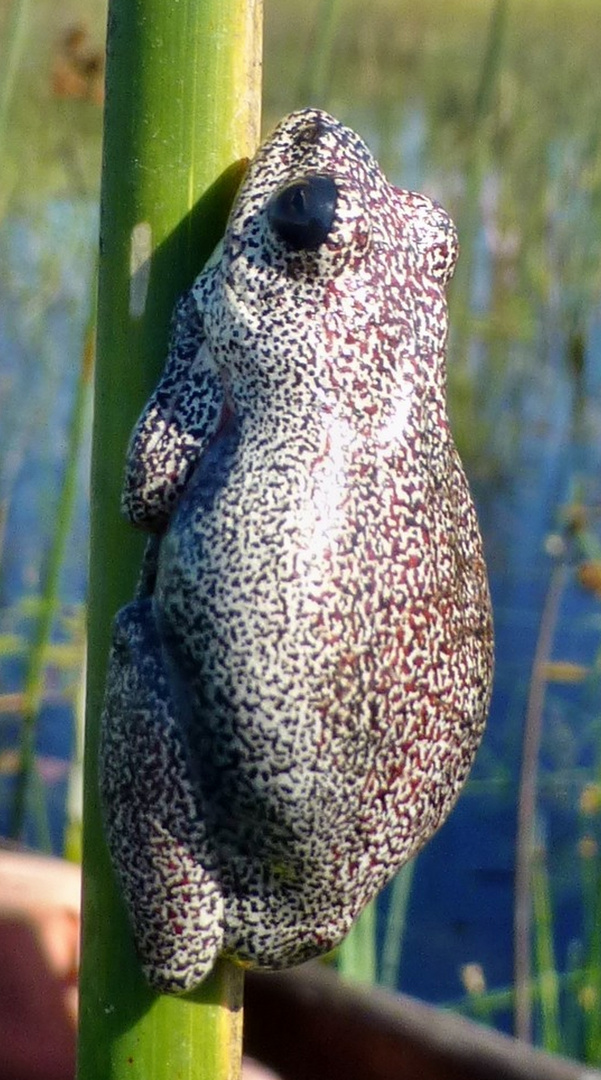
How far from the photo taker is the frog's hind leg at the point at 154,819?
40 centimetres

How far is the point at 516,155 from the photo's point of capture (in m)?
2.81

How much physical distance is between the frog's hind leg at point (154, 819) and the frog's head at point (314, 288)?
8 cm

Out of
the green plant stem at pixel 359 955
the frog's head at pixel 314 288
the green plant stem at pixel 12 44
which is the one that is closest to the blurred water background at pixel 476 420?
the green plant stem at pixel 12 44

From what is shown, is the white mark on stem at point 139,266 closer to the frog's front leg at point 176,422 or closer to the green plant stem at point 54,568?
the frog's front leg at point 176,422

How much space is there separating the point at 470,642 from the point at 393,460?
0.22 ft

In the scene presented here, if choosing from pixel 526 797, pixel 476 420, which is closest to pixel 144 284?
pixel 526 797

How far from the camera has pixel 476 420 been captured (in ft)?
7.67

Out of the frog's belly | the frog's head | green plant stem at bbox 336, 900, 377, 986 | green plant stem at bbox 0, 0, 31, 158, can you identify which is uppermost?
green plant stem at bbox 0, 0, 31, 158

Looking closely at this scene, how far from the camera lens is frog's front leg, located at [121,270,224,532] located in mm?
389

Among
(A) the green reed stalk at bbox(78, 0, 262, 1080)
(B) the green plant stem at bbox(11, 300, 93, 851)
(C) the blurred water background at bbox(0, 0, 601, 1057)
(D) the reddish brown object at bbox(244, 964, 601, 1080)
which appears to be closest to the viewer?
(A) the green reed stalk at bbox(78, 0, 262, 1080)

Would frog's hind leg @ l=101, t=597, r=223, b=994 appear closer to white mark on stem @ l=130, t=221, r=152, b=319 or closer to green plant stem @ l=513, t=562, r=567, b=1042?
white mark on stem @ l=130, t=221, r=152, b=319

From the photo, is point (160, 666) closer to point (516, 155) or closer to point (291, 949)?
point (291, 949)

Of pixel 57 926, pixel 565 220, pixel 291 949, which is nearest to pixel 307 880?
pixel 291 949

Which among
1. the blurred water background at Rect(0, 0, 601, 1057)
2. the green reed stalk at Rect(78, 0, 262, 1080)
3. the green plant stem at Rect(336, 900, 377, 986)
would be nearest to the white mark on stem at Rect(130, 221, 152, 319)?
the green reed stalk at Rect(78, 0, 262, 1080)
